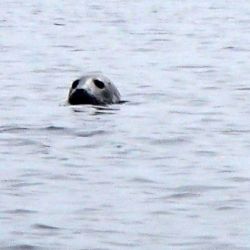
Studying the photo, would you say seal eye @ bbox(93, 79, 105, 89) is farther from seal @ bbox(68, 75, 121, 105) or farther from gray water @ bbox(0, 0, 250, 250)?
gray water @ bbox(0, 0, 250, 250)

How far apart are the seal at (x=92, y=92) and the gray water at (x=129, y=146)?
0.90 feet

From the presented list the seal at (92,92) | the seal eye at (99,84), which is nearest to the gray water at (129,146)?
the seal at (92,92)

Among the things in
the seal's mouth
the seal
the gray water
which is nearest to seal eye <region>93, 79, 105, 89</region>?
the seal

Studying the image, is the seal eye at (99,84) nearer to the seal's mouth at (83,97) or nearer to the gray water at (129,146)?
the seal's mouth at (83,97)

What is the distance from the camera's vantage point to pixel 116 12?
1455 inches

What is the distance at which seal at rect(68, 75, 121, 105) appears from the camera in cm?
1884

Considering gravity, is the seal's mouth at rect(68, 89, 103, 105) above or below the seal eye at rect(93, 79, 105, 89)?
below

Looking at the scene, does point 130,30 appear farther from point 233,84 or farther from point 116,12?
point 233,84

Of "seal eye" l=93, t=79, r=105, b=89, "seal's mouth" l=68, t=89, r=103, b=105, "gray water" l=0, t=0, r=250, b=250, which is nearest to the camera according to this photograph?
"gray water" l=0, t=0, r=250, b=250

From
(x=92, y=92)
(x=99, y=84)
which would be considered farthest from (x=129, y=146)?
(x=99, y=84)

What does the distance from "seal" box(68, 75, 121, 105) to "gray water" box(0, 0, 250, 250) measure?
275mm

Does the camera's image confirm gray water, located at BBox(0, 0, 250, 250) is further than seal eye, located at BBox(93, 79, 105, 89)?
No

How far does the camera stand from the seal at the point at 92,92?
18.8m

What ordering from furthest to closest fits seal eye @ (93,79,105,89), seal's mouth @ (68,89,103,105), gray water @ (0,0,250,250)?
seal eye @ (93,79,105,89)
seal's mouth @ (68,89,103,105)
gray water @ (0,0,250,250)
